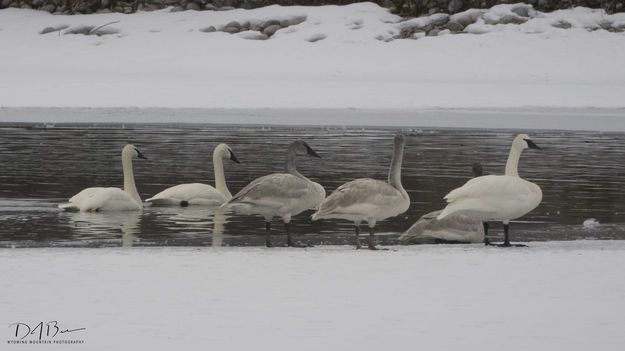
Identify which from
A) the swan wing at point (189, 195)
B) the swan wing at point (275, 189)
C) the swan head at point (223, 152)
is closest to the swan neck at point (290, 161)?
the swan wing at point (275, 189)

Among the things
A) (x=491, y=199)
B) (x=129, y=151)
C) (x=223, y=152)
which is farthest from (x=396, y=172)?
(x=129, y=151)

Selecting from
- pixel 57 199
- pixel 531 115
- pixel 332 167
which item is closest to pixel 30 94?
pixel 531 115

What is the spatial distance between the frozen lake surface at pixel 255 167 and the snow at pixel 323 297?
1.26 meters

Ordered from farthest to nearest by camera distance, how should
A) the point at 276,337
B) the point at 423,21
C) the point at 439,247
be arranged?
the point at 423,21, the point at 439,247, the point at 276,337

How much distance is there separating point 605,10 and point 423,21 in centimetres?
527

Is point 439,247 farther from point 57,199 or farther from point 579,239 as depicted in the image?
point 57,199

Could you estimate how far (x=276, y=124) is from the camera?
23469 millimetres

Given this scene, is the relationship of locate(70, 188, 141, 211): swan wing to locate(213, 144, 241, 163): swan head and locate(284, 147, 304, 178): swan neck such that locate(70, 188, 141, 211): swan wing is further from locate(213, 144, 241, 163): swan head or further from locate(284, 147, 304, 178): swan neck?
locate(284, 147, 304, 178): swan neck

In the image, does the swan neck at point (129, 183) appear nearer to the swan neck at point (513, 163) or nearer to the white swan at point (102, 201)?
the white swan at point (102, 201)

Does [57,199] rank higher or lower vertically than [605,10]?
lower

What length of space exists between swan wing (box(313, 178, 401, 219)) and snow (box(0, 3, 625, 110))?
15335 millimetres

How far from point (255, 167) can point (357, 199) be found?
6.94 meters

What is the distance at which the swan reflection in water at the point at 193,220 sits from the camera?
10.6 meters

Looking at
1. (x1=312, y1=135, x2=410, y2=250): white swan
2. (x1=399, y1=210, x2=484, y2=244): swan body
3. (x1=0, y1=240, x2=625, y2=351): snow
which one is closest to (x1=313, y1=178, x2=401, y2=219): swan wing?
(x1=312, y1=135, x2=410, y2=250): white swan
